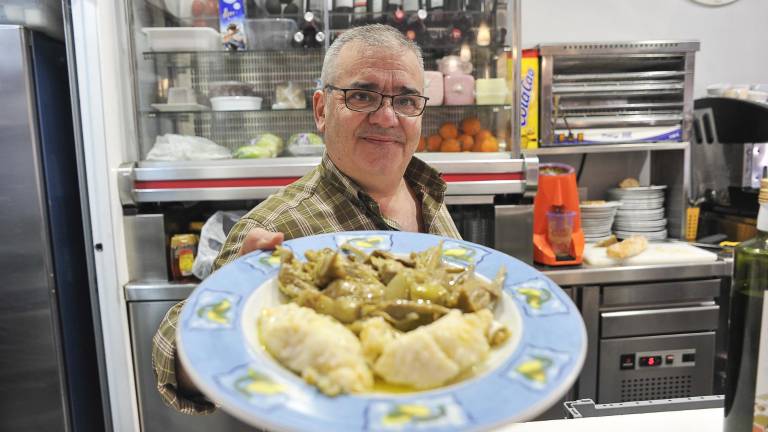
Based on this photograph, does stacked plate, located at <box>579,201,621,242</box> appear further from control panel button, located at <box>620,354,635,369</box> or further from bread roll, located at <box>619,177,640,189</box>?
control panel button, located at <box>620,354,635,369</box>

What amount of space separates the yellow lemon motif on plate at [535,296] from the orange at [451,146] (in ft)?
6.35

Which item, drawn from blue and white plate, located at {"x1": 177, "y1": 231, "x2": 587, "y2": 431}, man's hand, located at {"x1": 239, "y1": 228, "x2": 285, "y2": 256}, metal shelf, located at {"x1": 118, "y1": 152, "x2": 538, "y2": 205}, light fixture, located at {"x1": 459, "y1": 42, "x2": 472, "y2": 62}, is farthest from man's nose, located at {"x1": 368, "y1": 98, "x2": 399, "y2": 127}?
light fixture, located at {"x1": 459, "y1": 42, "x2": 472, "y2": 62}

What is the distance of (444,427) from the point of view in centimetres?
54

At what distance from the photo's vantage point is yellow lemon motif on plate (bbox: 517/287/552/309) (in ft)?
2.60

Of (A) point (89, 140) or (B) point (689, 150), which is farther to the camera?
(B) point (689, 150)

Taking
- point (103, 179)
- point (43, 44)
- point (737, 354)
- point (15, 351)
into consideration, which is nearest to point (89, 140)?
point (103, 179)

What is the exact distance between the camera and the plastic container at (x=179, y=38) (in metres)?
2.61

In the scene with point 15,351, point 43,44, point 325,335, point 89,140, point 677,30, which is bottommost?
point 15,351

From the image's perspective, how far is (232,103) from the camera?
8.86 ft

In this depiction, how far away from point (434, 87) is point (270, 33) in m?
0.92

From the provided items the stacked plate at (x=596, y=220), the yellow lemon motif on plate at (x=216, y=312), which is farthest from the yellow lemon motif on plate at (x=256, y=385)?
the stacked plate at (x=596, y=220)

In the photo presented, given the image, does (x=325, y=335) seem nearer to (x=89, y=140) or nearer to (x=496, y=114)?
(x=89, y=140)

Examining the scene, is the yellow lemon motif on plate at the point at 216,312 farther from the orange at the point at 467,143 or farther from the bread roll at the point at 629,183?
the bread roll at the point at 629,183

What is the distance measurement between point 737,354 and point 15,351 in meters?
2.83
